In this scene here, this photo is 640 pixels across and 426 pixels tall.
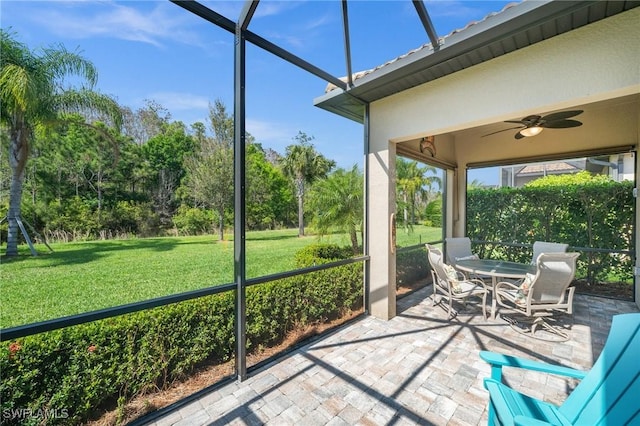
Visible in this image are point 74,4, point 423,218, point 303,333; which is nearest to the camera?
point 74,4

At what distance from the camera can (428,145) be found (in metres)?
5.52

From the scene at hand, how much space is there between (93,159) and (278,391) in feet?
17.7

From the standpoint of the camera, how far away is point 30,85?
3.06m

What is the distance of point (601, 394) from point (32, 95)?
18.9 feet

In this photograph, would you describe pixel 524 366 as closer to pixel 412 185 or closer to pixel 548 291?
pixel 548 291

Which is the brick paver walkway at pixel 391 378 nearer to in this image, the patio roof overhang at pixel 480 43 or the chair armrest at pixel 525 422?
the chair armrest at pixel 525 422

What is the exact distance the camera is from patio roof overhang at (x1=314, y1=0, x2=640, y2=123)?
2.28m

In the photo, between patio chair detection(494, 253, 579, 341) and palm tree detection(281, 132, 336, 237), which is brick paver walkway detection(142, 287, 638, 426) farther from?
palm tree detection(281, 132, 336, 237)

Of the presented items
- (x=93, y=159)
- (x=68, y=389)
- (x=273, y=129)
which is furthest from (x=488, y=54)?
(x=93, y=159)

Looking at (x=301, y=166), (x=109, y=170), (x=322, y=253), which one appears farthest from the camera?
(x=301, y=166)

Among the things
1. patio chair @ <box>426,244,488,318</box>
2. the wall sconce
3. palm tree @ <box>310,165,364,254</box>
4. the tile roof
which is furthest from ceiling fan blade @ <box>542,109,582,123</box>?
palm tree @ <box>310,165,364,254</box>

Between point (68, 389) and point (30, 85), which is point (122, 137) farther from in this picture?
point (68, 389)

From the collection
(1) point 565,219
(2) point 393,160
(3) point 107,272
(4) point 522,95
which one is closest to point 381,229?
(2) point 393,160

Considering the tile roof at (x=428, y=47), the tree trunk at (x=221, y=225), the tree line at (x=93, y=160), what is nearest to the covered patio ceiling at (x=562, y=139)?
the tile roof at (x=428, y=47)
